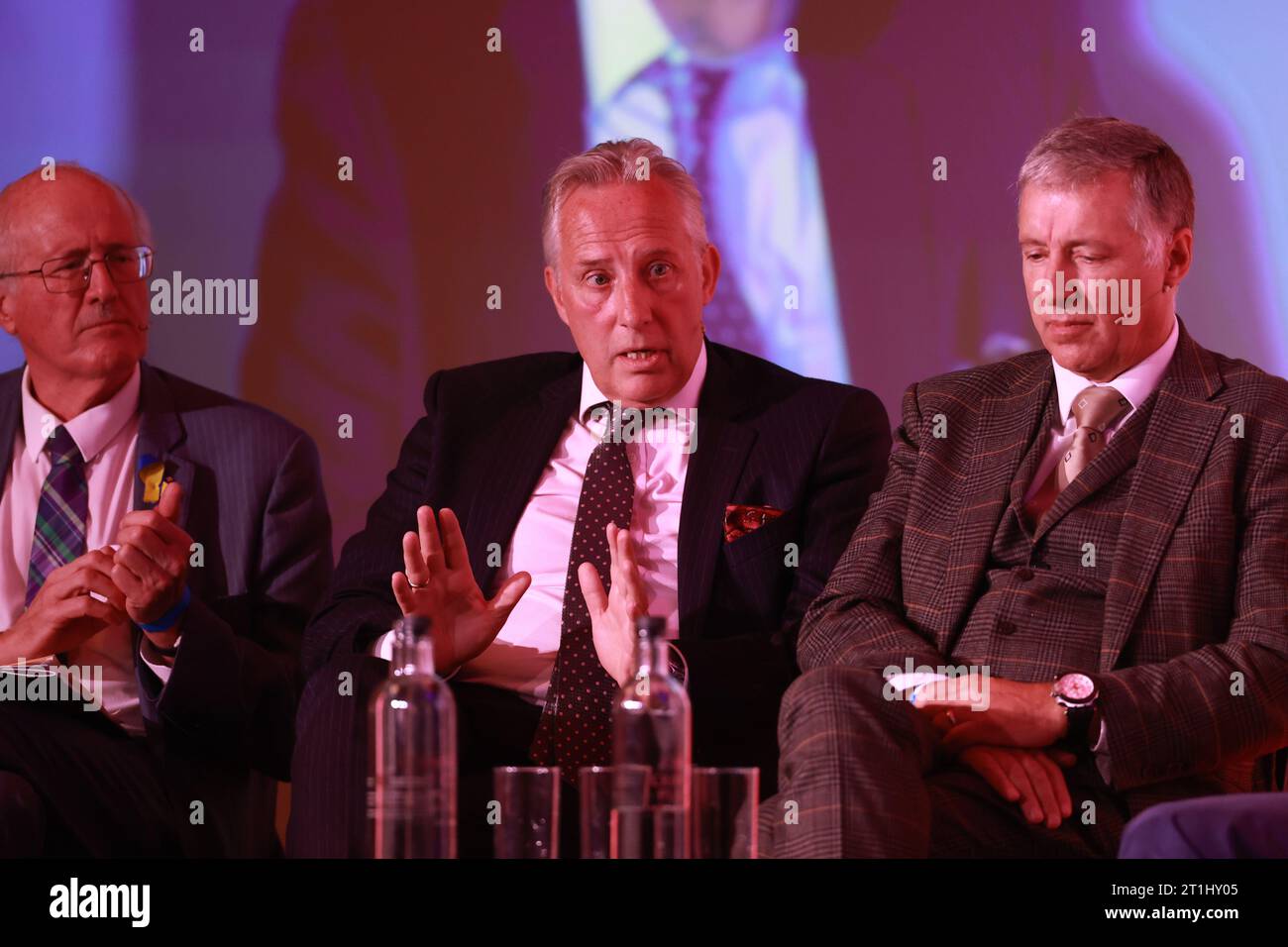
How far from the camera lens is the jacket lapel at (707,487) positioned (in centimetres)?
358

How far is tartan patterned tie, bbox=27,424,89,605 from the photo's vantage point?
3910mm

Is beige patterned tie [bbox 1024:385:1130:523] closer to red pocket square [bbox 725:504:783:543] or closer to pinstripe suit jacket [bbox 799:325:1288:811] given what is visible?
pinstripe suit jacket [bbox 799:325:1288:811]

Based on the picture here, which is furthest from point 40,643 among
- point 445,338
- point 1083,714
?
point 1083,714

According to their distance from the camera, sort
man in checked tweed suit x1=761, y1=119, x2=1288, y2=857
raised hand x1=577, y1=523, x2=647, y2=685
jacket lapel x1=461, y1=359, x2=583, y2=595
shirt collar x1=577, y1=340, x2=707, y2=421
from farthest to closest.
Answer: shirt collar x1=577, y1=340, x2=707, y2=421, jacket lapel x1=461, y1=359, x2=583, y2=595, raised hand x1=577, y1=523, x2=647, y2=685, man in checked tweed suit x1=761, y1=119, x2=1288, y2=857

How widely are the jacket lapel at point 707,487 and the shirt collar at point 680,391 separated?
0.06 feet

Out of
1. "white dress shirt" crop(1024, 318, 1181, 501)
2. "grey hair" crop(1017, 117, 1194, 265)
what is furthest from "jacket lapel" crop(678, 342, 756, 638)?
"grey hair" crop(1017, 117, 1194, 265)

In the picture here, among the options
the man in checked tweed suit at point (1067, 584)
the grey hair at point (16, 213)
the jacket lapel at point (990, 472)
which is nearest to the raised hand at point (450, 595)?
the man in checked tweed suit at point (1067, 584)

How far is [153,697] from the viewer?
3.65 meters

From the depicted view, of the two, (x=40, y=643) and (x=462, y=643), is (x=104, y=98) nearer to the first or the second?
(x=40, y=643)

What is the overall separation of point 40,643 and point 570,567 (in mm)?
1148

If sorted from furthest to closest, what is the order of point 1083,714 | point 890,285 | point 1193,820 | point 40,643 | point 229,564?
point 890,285
point 229,564
point 40,643
point 1083,714
point 1193,820

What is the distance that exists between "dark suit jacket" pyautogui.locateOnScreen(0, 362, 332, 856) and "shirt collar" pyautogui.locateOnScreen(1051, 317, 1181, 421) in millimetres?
1756

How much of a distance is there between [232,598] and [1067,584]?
1.88 meters

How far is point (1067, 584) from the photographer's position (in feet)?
10.5
